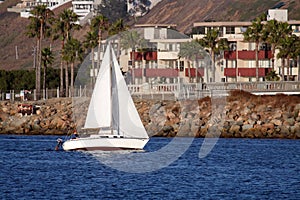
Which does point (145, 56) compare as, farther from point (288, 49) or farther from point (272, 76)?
point (288, 49)

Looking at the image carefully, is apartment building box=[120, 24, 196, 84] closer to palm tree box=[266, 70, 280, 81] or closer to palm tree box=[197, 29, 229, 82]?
palm tree box=[197, 29, 229, 82]

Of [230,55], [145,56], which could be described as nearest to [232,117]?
[230,55]

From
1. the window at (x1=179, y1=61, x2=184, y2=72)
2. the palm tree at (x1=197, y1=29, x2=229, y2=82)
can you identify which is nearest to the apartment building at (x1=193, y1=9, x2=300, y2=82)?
the palm tree at (x1=197, y1=29, x2=229, y2=82)

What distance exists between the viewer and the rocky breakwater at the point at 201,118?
88.8 m

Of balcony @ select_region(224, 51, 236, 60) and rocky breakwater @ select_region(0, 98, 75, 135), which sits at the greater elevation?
balcony @ select_region(224, 51, 236, 60)

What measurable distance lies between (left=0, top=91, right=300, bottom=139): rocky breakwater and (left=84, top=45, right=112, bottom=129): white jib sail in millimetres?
21034

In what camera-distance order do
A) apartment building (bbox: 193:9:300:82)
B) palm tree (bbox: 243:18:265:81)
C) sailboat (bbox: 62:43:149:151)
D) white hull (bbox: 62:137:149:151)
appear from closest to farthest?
white hull (bbox: 62:137:149:151)
sailboat (bbox: 62:43:149:151)
palm tree (bbox: 243:18:265:81)
apartment building (bbox: 193:9:300:82)

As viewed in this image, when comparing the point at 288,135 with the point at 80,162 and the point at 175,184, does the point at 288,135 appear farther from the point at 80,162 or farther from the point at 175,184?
the point at 175,184

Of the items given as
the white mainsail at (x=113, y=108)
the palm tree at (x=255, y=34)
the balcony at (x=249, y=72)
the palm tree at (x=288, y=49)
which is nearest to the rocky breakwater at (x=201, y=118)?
the white mainsail at (x=113, y=108)

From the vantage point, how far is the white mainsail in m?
68.2

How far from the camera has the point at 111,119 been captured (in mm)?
67875

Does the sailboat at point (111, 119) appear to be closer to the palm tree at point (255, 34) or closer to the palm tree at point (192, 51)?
the palm tree at point (255, 34)

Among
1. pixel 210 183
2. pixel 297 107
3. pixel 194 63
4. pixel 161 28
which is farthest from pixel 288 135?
pixel 161 28

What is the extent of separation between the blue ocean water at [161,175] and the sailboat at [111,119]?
41.4 inches
